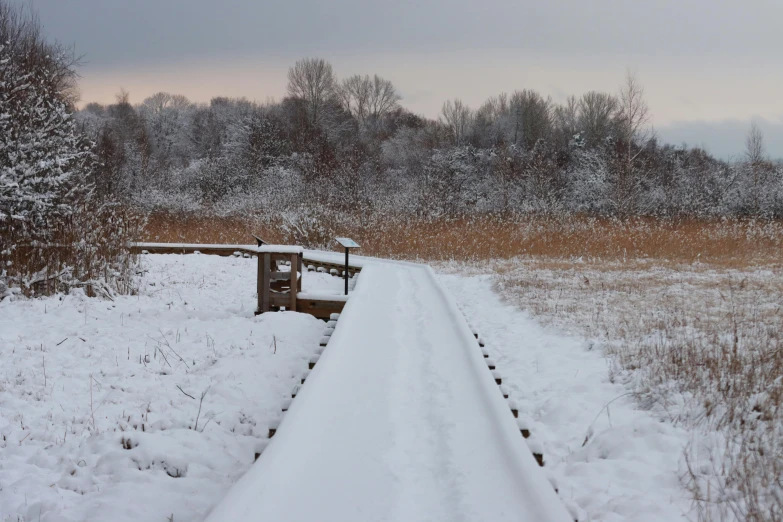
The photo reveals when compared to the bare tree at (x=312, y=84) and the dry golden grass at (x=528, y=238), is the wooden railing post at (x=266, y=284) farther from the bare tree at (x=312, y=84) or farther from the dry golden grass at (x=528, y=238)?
the bare tree at (x=312, y=84)

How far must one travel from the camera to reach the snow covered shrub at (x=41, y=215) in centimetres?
795

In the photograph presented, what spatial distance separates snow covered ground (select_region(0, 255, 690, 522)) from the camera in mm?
3010

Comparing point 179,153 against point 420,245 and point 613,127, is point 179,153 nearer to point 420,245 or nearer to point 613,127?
point 613,127

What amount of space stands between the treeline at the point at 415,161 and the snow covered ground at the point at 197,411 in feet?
34.6

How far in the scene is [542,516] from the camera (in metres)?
2.38

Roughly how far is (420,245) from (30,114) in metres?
9.39

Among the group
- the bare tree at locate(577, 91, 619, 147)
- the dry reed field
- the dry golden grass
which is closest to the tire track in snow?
the dry reed field

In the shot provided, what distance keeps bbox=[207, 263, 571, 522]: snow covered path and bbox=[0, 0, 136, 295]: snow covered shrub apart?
547cm

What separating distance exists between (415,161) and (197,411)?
38.6 meters

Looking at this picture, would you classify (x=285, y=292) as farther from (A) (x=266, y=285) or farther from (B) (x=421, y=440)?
(B) (x=421, y=440)

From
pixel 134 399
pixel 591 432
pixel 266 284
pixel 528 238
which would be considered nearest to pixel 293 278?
pixel 266 284

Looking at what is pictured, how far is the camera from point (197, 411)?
4.29m

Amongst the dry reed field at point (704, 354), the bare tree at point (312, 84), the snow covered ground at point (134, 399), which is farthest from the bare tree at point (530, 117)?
the snow covered ground at point (134, 399)

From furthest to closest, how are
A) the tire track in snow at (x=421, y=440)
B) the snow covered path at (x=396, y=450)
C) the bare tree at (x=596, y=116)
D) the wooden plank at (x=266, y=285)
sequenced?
the bare tree at (x=596, y=116), the wooden plank at (x=266, y=285), the tire track in snow at (x=421, y=440), the snow covered path at (x=396, y=450)
